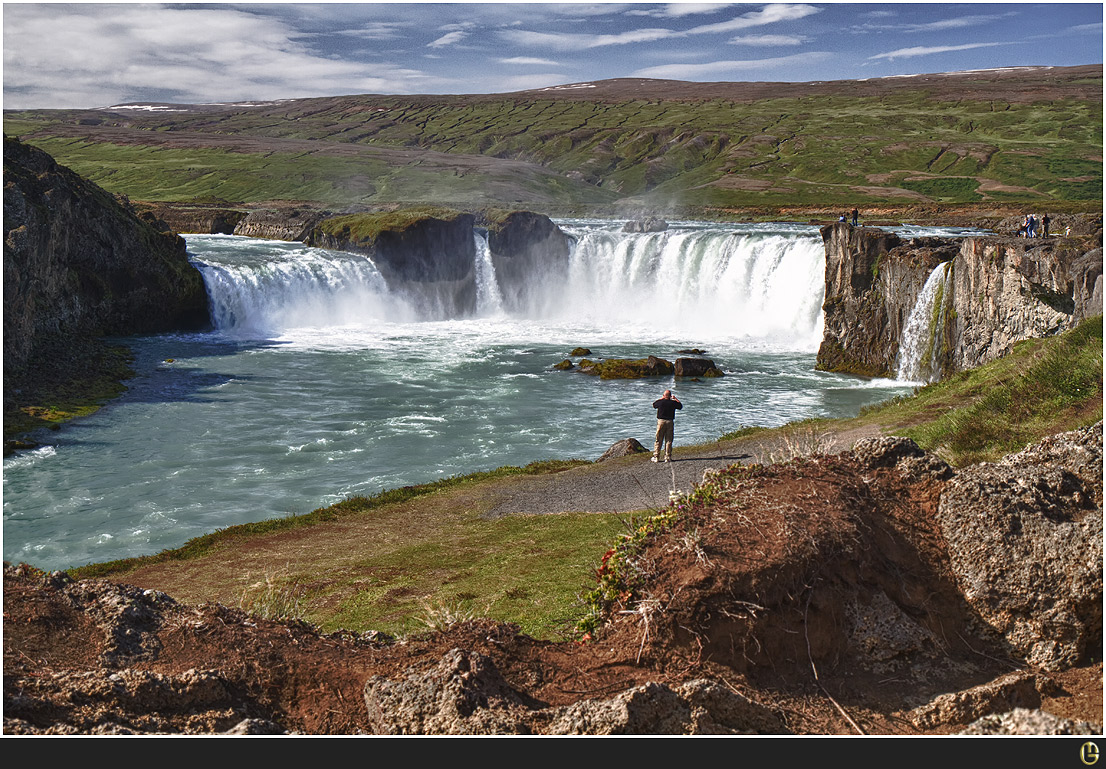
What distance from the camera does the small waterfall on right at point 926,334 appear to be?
146 ft

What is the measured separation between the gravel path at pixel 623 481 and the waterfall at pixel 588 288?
31.6m

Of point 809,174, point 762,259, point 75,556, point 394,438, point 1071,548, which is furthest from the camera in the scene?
point 809,174

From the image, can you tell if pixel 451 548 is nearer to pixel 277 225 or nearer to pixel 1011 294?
pixel 1011 294

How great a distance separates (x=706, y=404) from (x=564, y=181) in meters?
133

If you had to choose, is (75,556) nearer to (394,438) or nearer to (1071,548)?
(394,438)

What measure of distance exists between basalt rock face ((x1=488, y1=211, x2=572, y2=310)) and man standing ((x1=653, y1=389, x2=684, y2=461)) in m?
50.5

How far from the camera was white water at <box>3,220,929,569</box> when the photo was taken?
29625 millimetres

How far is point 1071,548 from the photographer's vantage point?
28.3 feet

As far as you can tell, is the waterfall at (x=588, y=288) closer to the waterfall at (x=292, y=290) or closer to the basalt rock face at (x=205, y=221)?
the waterfall at (x=292, y=290)

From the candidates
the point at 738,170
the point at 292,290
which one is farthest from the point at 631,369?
the point at 738,170

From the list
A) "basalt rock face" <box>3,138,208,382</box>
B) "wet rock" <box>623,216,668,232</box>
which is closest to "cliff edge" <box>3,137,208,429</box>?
"basalt rock face" <box>3,138,208,382</box>

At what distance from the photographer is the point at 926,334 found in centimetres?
4559

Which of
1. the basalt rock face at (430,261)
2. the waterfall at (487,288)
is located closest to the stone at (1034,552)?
the basalt rock face at (430,261)

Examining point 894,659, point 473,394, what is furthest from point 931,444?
point 473,394
